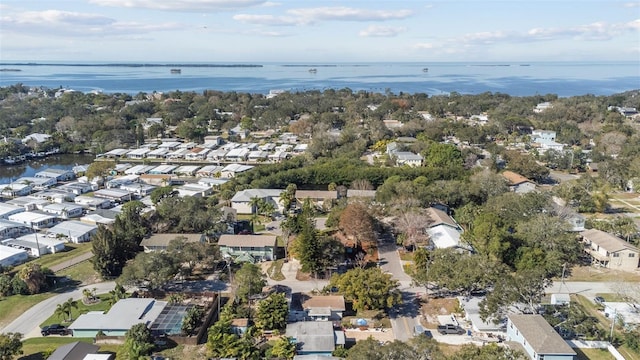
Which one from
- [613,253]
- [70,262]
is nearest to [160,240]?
[70,262]

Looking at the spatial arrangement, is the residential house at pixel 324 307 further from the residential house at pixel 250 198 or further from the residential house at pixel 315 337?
the residential house at pixel 250 198

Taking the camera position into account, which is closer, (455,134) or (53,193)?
(53,193)

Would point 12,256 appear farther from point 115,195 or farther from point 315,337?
point 315,337

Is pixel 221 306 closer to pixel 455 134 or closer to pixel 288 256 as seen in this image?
pixel 288 256

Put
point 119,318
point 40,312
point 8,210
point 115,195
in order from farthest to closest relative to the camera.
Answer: point 115,195 < point 8,210 < point 40,312 < point 119,318

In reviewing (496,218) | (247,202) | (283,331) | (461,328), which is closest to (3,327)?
(283,331)
